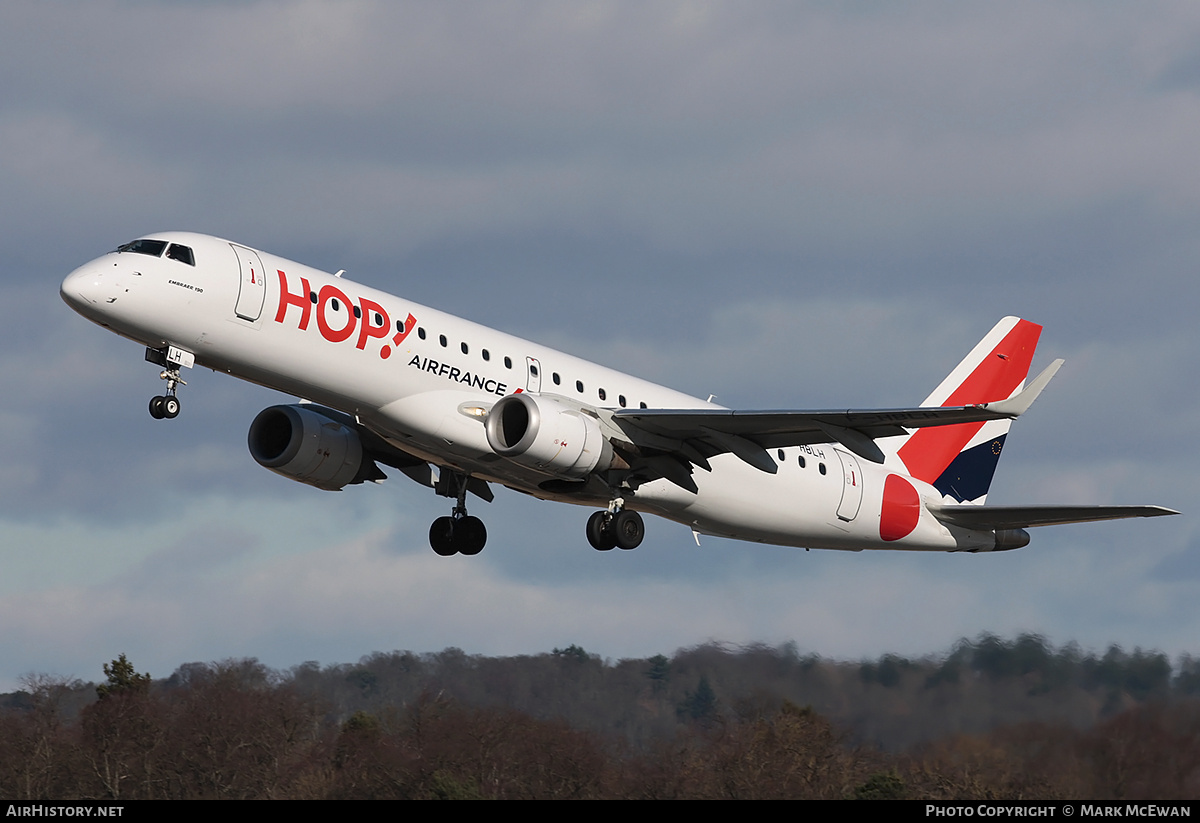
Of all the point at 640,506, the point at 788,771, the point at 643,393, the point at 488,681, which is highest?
the point at 643,393

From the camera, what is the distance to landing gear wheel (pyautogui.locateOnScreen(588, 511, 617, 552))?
3334 cm

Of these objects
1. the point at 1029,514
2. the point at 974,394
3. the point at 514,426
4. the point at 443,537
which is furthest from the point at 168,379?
the point at 974,394

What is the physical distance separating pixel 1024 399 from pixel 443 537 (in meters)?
14.6

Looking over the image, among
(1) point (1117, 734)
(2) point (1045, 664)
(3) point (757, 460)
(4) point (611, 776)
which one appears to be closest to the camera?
(1) point (1117, 734)

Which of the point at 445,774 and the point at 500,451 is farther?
the point at 445,774

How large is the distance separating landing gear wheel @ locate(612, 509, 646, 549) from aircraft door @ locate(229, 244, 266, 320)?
8.96 meters

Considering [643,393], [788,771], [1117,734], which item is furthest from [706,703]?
[1117,734]

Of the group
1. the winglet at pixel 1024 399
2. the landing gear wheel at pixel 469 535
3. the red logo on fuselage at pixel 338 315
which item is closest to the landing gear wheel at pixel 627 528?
the landing gear wheel at pixel 469 535

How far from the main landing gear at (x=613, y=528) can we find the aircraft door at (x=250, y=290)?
28.4 feet

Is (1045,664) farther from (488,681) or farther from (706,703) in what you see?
(488,681)

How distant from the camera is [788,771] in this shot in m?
34.6

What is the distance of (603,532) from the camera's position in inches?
1312

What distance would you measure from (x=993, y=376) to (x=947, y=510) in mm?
5215

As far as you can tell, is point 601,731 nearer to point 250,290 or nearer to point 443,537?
point 443,537
